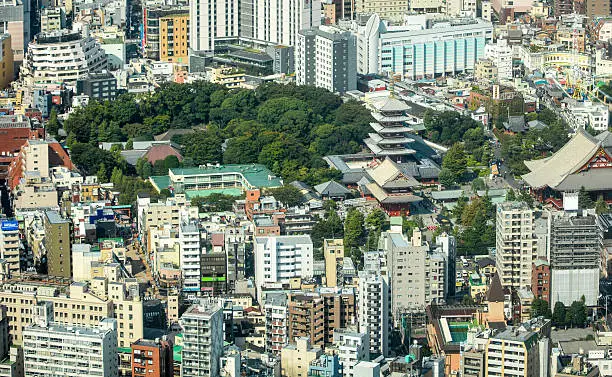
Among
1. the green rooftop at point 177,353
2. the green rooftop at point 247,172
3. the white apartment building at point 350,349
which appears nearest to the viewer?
the white apartment building at point 350,349

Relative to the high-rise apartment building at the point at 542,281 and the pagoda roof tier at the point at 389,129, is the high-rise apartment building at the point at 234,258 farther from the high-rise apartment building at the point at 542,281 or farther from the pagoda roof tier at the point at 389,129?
the pagoda roof tier at the point at 389,129

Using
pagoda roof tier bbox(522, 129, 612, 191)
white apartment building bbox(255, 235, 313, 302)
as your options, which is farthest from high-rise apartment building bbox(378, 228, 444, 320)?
pagoda roof tier bbox(522, 129, 612, 191)

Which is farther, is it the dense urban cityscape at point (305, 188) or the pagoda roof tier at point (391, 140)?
the pagoda roof tier at point (391, 140)

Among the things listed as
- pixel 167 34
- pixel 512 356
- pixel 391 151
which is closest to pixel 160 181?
pixel 391 151

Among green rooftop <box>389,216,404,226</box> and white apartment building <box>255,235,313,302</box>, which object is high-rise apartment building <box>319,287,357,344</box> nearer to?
white apartment building <box>255,235,313,302</box>

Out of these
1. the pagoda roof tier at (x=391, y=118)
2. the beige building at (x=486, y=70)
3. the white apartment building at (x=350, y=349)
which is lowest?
the white apartment building at (x=350, y=349)

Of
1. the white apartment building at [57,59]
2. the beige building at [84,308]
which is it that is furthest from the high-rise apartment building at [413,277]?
the white apartment building at [57,59]
